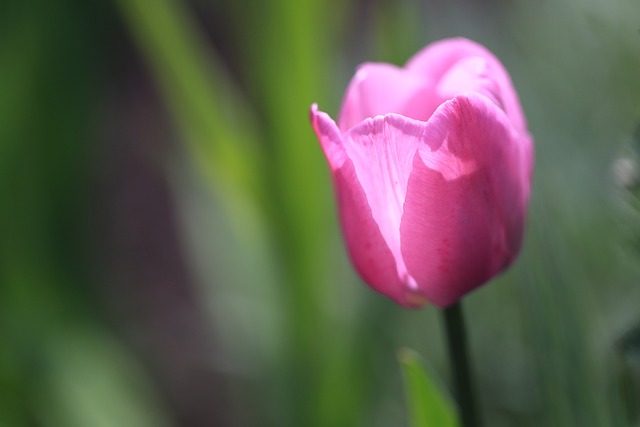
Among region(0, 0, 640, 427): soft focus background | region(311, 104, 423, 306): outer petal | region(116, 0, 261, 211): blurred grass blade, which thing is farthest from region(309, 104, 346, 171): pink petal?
region(116, 0, 261, 211): blurred grass blade

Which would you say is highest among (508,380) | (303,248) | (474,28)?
(474,28)

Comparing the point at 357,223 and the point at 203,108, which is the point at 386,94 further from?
the point at 203,108

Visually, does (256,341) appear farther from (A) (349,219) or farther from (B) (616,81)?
(A) (349,219)

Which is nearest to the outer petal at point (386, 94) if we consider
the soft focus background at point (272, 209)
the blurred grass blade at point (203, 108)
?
the soft focus background at point (272, 209)

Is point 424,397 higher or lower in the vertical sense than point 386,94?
lower

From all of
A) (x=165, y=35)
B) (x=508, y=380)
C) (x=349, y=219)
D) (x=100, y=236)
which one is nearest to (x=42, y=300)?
(x=100, y=236)

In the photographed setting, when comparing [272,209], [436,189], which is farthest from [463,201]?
[272,209]

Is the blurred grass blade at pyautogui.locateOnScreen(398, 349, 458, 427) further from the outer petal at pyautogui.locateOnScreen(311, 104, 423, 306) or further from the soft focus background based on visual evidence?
the soft focus background
